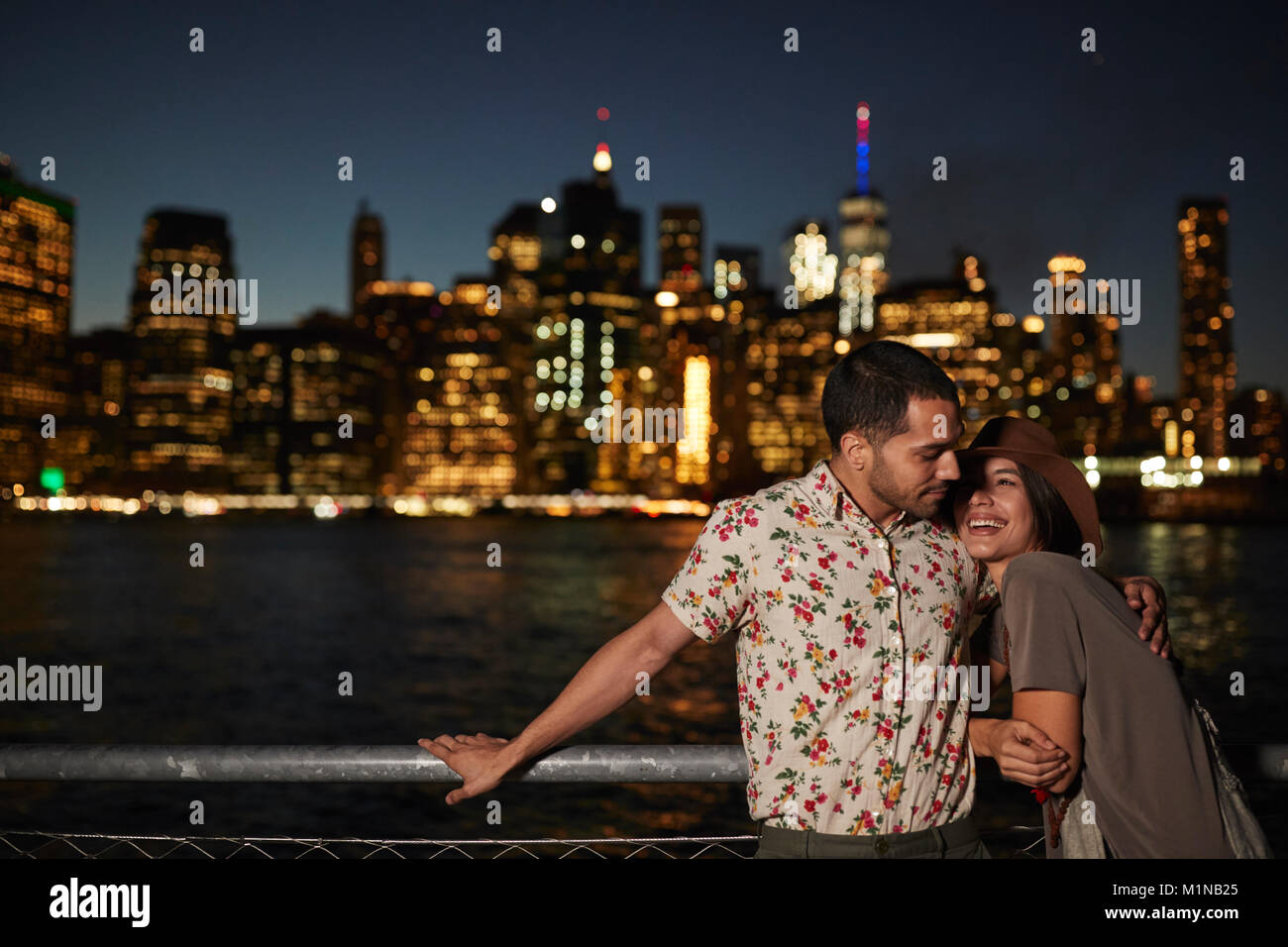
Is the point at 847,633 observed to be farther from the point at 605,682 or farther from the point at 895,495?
the point at 605,682

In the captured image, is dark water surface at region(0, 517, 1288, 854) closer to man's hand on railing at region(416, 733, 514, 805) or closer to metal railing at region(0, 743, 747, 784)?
metal railing at region(0, 743, 747, 784)

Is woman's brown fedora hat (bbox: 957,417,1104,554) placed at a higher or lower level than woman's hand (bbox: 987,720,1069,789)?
higher

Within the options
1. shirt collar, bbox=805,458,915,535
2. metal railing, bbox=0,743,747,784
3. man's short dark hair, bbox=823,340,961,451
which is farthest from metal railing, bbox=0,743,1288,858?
man's short dark hair, bbox=823,340,961,451

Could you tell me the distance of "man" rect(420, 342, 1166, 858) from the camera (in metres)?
3.08

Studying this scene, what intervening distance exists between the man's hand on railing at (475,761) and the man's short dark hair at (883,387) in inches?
54.7

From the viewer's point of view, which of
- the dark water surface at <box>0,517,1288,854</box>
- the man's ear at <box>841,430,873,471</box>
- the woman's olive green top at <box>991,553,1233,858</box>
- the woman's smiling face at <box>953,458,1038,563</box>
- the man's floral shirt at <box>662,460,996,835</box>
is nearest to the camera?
the woman's olive green top at <box>991,553,1233,858</box>

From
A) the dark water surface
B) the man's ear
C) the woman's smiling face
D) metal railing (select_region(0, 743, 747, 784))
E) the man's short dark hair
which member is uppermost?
the man's short dark hair

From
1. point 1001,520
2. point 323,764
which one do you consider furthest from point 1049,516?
point 323,764

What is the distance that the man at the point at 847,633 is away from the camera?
3080mm

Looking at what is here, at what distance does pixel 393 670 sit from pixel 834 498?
43435 mm

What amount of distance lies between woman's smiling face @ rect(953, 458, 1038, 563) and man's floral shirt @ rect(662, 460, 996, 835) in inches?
9.3

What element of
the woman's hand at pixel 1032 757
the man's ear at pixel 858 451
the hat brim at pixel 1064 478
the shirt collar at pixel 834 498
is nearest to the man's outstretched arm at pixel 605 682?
the shirt collar at pixel 834 498

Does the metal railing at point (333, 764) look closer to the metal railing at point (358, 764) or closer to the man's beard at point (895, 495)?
the metal railing at point (358, 764)

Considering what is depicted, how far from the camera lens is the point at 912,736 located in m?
3.11
